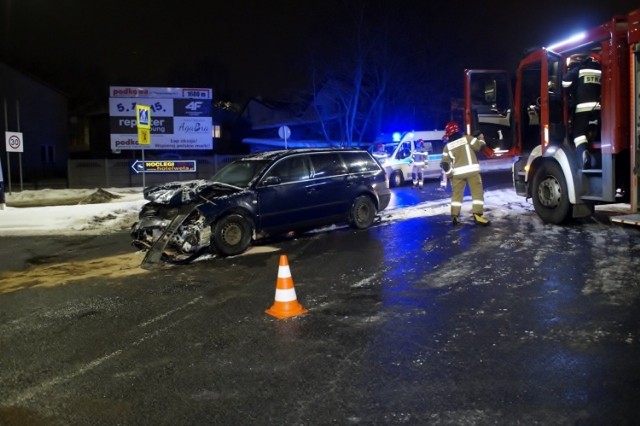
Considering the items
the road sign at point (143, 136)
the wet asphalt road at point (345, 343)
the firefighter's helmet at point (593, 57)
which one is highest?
the firefighter's helmet at point (593, 57)

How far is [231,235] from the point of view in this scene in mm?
8750

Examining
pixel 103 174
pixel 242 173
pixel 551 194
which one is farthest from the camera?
pixel 103 174

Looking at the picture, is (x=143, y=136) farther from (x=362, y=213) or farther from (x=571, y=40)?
(x=571, y=40)

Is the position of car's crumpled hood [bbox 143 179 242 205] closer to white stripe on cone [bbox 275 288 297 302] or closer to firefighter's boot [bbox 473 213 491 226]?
white stripe on cone [bbox 275 288 297 302]

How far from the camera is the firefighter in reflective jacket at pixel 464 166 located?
10.5 meters

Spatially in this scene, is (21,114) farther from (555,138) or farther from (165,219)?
(555,138)

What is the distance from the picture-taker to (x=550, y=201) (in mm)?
10086

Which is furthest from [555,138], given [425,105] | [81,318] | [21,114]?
[21,114]

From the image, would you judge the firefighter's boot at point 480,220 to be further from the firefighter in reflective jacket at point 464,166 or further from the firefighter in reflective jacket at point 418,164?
the firefighter in reflective jacket at point 418,164

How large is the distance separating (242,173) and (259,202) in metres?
0.91

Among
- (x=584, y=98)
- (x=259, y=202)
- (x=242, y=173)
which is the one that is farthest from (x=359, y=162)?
(x=584, y=98)

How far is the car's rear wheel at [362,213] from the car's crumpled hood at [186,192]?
2671 millimetres

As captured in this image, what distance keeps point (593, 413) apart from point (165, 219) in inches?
257

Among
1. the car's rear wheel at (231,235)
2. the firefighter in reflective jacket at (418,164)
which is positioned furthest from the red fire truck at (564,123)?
the firefighter in reflective jacket at (418,164)
